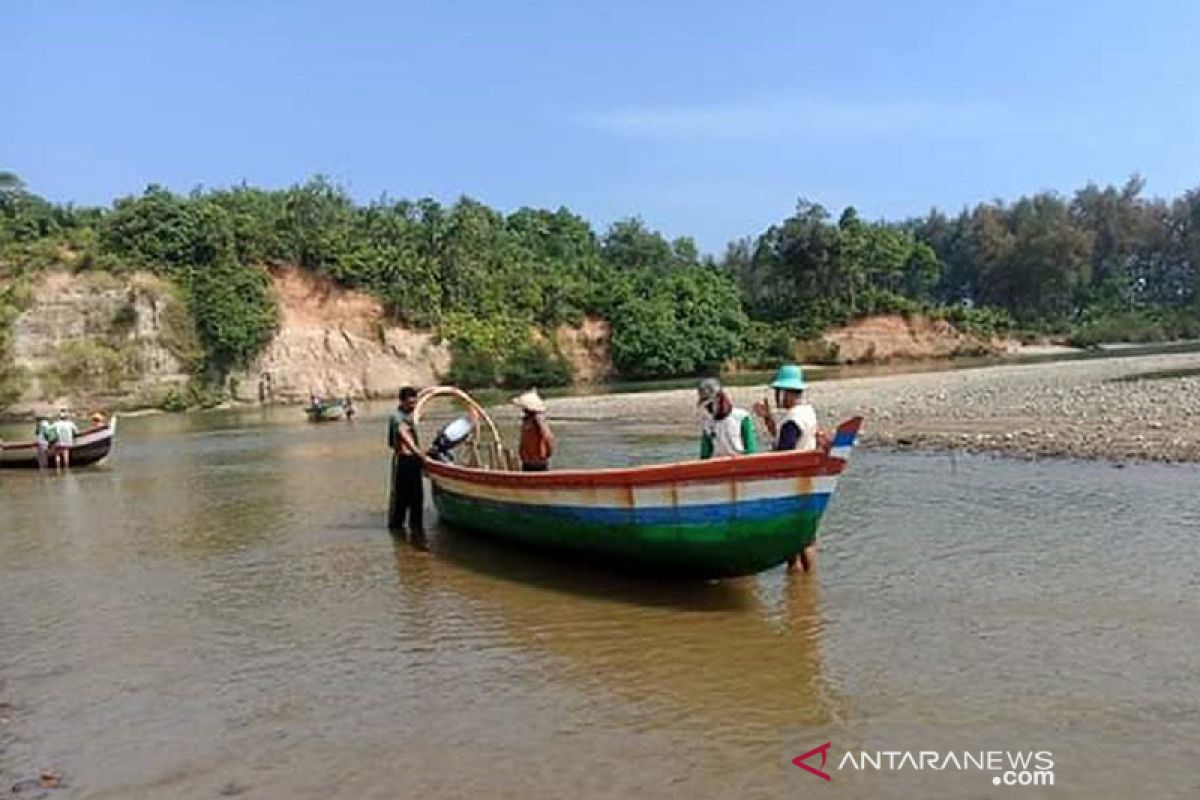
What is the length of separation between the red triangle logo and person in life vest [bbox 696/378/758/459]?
4.37 metres

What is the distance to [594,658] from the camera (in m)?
8.48

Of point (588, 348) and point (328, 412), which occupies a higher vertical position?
point (588, 348)

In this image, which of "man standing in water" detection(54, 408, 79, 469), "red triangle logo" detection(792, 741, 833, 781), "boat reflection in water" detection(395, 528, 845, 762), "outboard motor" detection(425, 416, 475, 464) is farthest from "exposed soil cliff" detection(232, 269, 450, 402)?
"red triangle logo" detection(792, 741, 833, 781)

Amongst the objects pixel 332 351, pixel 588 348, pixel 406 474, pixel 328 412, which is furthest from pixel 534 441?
pixel 588 348

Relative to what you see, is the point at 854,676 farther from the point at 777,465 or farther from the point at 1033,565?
the point at 1033,565

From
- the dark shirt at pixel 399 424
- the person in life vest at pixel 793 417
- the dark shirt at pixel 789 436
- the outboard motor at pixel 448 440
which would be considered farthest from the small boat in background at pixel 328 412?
the dark shirt at pixel 789 436

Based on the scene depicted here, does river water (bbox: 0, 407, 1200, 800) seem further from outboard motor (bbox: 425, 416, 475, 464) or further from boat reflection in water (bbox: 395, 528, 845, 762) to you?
outboard motor (bbox: 425, 416, 475, 464)

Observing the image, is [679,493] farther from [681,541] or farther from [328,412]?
[328,412]

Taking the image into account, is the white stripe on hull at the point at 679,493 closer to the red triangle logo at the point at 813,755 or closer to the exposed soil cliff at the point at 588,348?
the red triangle logo at the point at 813,755

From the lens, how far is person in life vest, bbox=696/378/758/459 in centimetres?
1056

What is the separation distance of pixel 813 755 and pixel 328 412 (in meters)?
38.8

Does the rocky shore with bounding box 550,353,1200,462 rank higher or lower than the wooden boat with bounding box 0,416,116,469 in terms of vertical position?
lower

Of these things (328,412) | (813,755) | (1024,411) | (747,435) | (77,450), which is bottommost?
(813,755)

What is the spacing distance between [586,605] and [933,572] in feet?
11.0
